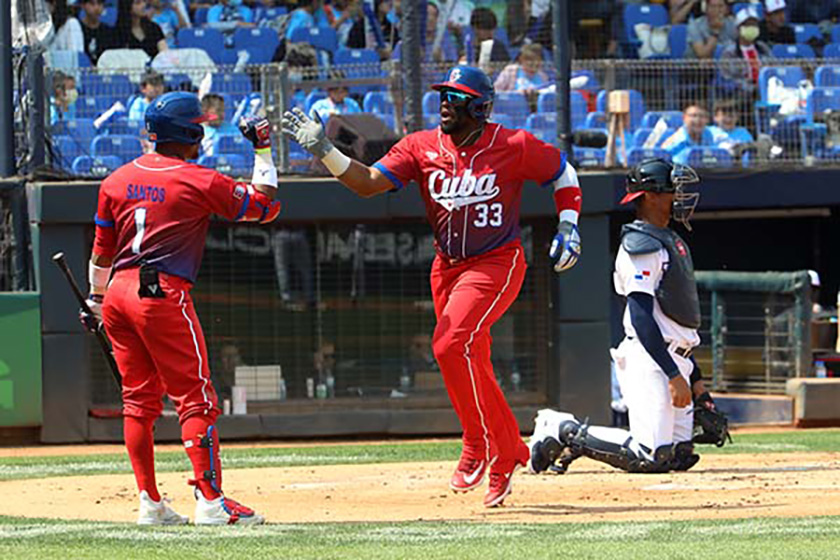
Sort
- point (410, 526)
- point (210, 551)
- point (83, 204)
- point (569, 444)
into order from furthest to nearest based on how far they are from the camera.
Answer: point (83, 204) < point (569, 444) < point (410, 526) < point (210, 551)

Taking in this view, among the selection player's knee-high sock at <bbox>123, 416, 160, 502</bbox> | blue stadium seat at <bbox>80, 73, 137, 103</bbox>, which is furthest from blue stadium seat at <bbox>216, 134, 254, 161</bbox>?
player's knee-high sock at <bbox>123, 416, 160, 502</bbox>

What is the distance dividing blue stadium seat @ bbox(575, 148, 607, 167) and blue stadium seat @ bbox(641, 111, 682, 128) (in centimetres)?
47

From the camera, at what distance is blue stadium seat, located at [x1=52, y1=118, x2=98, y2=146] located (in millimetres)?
12492

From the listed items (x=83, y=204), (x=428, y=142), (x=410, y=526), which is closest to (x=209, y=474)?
(x=410, y=526)

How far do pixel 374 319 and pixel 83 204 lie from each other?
262cm

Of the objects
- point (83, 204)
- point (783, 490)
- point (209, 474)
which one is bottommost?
point (783, 490)

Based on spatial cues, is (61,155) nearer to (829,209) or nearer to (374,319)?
(374,319)

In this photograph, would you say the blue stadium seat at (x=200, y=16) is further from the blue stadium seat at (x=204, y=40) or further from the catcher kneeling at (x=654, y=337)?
the catcher kneeling at (x=654, y=337)

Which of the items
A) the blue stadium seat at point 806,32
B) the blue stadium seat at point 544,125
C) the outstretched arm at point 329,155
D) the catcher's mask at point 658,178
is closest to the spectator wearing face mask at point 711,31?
the blue stadium seat at point 806,32

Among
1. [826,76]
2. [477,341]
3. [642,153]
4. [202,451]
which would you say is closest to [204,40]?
[642,153]

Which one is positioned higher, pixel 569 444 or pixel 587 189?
pixel 587 189

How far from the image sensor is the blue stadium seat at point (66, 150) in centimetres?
1249

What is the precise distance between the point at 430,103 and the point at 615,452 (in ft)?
18.9

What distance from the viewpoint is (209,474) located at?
635 cm
